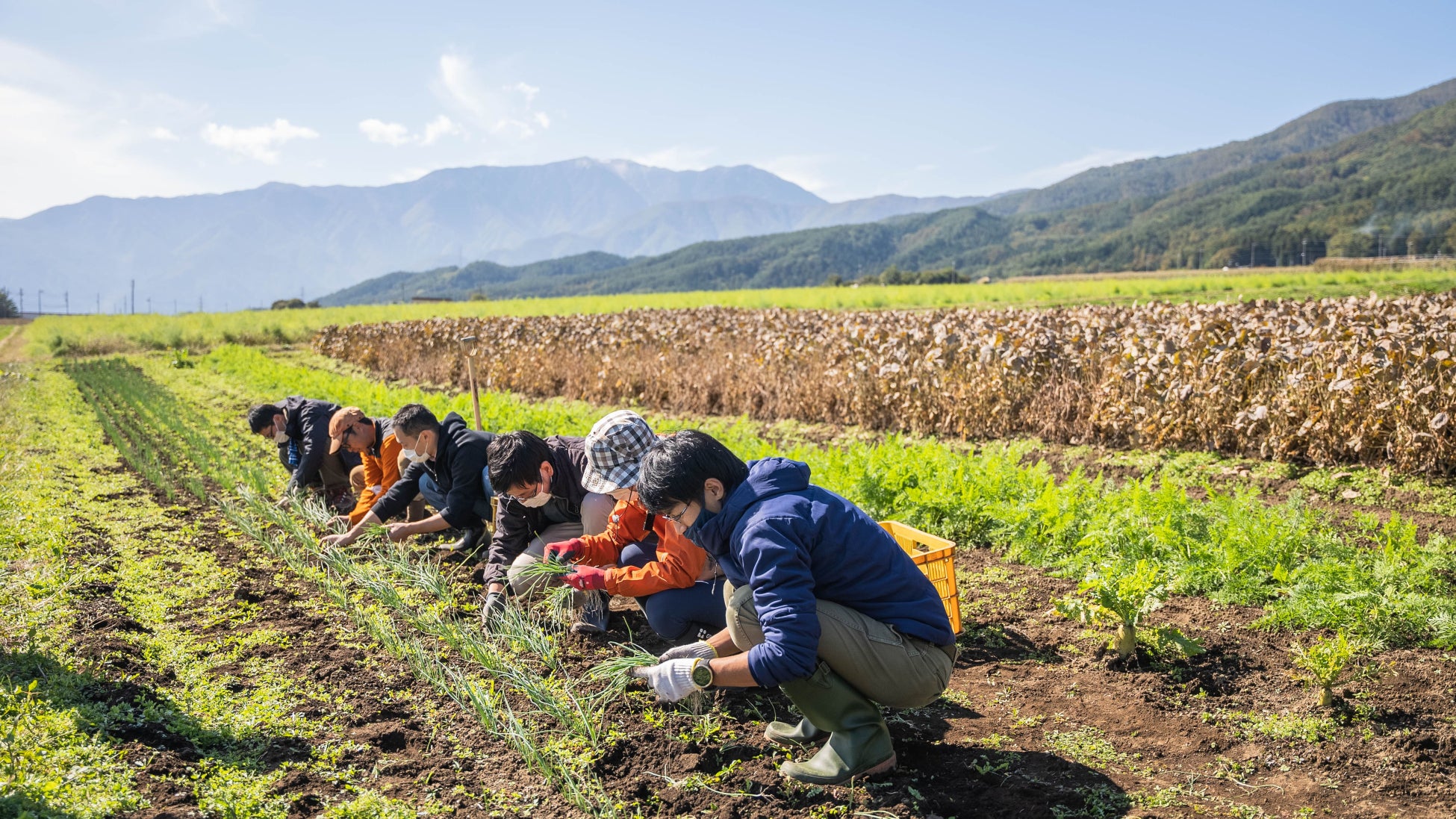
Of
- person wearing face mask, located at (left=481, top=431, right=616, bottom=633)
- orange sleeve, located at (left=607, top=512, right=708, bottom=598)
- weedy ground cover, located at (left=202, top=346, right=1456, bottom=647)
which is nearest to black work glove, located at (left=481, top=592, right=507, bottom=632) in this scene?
person wearing face mask, located at (left=481, top=431, right=616, bottom=633)

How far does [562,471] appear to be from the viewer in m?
4.32

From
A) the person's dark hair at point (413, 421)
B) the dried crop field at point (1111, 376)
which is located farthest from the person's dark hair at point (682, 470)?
the dried crop field at point (1111, 376)

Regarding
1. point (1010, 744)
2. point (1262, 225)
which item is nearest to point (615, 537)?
point (1010, 744)

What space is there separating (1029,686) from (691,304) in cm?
3173

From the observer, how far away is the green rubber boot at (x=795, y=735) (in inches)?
122

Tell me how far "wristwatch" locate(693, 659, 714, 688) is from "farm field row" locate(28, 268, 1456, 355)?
24859mm

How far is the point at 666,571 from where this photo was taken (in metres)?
3.54

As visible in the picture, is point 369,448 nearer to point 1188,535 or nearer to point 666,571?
point 666,571

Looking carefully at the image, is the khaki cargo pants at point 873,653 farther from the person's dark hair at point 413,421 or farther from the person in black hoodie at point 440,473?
the person's dark hair at point 413,421

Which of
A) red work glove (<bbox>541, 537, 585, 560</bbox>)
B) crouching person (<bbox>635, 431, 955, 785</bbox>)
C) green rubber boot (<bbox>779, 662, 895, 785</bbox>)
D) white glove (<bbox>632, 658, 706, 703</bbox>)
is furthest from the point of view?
red work glove (<bbox>541, 537, 585, 560</bbox>)

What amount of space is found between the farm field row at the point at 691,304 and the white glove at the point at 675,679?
81.4ft

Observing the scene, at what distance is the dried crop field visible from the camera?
6859 millimetres

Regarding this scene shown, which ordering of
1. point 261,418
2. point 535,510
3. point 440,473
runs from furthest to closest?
point 261,418, point 440,473, point 535,510

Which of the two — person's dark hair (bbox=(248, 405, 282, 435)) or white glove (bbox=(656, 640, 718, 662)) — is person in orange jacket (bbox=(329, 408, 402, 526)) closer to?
person's dark hair (bbox=(248, 405, 282, 435))
